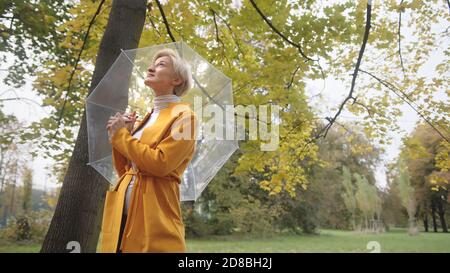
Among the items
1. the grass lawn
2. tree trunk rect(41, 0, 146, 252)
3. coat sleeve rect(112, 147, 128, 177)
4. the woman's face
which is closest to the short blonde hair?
the woman's face

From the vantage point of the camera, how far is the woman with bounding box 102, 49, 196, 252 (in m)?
1.21

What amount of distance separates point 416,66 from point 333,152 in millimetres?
10354

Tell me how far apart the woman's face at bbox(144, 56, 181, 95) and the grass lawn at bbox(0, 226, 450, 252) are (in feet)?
29.7

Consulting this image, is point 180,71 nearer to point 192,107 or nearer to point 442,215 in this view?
point 192,107

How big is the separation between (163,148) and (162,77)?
387 millimetres

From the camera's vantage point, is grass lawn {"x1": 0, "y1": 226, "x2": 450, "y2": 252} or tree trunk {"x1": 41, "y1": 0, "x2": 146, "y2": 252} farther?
grass lawn {"x1": 0, "y1": 226, "x2": 450, "y2": 252}

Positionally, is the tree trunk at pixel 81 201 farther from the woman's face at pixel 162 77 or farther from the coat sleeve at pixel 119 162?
the woman's face at pixel 162 77

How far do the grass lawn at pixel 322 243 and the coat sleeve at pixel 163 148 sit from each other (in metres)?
9.14

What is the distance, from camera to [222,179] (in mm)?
12484

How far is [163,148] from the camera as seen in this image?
1.22 m

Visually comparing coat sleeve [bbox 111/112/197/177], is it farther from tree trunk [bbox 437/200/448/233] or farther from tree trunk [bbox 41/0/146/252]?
tree trunk [bbox 437/200/448/233]

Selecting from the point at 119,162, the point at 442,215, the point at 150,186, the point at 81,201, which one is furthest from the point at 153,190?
the point at 442,215

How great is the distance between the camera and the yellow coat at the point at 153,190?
47.6 inches
